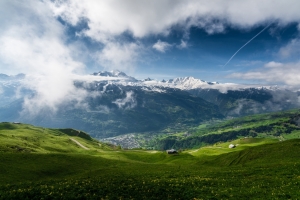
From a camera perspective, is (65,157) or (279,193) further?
(65,157)

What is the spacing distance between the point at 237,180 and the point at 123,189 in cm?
2183

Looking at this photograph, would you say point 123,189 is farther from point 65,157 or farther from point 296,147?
point 296,147

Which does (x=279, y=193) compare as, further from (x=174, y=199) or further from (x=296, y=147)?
(x=296, y=147)

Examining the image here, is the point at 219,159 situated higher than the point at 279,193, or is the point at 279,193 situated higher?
the point at 279,193

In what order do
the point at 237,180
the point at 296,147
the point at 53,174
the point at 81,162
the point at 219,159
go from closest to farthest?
the point at 237,180 < the point at 53,174 < the point at 296,147 < the point at 81,162 < the point at 219,159

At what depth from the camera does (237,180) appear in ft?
121

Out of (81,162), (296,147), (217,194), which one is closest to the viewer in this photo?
(217,194)

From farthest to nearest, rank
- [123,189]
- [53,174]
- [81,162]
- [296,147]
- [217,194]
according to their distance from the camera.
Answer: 1. [81,162]
2. [296,147]
3. [53,174]
4. [123,189]
5. [217,194]

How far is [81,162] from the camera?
243 ft

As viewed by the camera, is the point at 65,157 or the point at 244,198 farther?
the point at 65,157

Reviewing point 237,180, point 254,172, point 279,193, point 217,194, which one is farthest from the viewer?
point 254,172

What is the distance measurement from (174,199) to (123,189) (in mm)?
8368

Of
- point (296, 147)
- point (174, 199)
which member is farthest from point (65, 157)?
point (296, 147)

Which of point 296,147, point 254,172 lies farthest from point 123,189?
point 296,147
